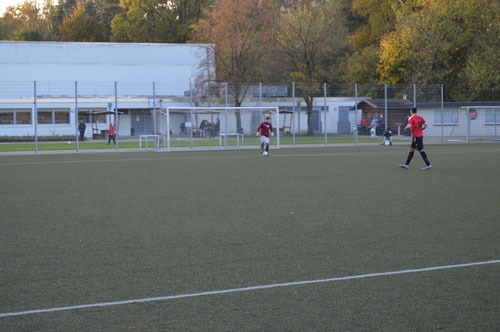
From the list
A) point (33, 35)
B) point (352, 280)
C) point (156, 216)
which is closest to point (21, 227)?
point (156, 216)

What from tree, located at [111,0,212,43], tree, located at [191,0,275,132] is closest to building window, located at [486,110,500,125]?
tree, located at [191,0,275,132]

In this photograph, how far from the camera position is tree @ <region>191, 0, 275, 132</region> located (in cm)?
4675

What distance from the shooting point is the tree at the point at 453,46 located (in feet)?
151

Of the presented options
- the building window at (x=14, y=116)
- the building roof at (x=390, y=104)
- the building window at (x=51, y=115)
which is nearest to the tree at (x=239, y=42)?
the building roof at (x=390, y=104)

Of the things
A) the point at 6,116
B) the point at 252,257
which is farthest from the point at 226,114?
the point at 252,257

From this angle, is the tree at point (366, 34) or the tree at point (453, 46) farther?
the tree at point (366, 34)

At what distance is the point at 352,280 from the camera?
17.6 ft

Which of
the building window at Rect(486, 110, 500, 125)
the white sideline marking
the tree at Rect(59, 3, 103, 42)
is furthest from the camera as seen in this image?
the tree at Rect(59, 3, 103, 42)

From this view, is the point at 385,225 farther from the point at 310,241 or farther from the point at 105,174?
the point at 105,174

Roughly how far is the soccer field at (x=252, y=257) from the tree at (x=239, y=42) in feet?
115

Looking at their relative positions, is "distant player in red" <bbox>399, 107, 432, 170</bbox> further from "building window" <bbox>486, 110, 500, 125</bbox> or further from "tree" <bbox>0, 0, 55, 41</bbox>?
"tree" <bbox>0, 0, 55, 41</bbox>

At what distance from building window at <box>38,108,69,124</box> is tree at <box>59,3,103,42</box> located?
25.6 metres

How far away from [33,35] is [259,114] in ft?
138

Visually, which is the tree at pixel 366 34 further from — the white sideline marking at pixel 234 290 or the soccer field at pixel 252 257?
the white sideline marking at pixel 234 290
